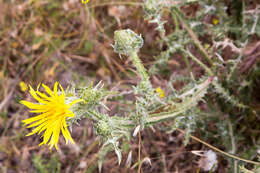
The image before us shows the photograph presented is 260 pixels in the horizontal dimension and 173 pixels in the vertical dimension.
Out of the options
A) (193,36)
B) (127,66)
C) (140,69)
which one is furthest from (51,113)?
(127,66)

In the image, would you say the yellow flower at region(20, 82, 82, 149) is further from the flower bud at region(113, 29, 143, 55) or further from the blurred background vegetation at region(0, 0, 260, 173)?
the flower bud at region(113, 29, 143, 55)

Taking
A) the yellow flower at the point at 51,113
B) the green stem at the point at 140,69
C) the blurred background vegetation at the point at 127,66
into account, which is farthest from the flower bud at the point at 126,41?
the yellow flower at the point at 51,113

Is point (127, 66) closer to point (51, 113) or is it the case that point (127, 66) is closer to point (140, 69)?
point (140, 69)

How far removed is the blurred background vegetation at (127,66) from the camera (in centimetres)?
251

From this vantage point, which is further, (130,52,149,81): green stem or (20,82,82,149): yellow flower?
(130,52,149,81): green stem

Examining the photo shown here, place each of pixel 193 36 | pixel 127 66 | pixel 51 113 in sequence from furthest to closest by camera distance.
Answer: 1. pixel 127 66
2. pixel 193 36
3. pixel 51 113

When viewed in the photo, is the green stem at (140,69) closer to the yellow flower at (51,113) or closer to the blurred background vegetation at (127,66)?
the blurred background vegetation at (127,66)

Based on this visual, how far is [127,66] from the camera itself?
3.42 metres

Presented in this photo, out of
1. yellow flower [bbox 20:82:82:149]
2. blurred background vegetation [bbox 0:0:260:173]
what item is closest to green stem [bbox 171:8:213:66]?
blurred background vegetation [bbox 0:0:260:173]

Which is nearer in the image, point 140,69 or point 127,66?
point 140,69

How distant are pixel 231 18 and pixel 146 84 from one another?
1468mm

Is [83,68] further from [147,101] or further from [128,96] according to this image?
[147,101]

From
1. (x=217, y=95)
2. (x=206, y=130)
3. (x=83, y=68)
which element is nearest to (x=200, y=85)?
(x=217, y=95)

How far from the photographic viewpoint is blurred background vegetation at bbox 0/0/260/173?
2514 millimetres
